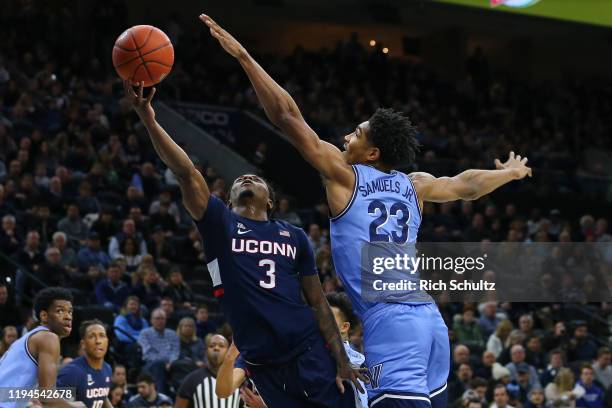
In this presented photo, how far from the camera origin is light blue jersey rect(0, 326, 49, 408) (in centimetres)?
728

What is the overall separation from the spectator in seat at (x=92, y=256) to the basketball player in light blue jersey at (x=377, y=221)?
8.32 m

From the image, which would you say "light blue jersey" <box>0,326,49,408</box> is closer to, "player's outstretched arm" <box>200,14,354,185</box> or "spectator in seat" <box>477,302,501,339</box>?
"player's outstretched arm" <box>200,14,354,185</box>

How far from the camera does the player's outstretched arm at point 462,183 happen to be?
20.2 ft

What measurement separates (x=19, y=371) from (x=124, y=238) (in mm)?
7077

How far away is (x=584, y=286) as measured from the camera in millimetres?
16531

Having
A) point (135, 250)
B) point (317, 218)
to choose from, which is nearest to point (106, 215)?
point (135, 250)

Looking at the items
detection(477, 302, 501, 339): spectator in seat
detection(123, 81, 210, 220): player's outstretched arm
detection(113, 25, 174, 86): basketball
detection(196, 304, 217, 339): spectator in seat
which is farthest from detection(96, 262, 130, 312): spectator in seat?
detection(123, 81, 210, 220): player's outstretched arm

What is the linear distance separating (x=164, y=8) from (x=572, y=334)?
12731mm

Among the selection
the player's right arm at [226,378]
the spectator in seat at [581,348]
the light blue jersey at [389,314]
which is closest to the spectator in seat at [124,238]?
the spectator in seat at [581,348]

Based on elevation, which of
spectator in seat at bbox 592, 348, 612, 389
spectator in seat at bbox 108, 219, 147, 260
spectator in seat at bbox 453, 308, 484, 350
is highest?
spectator in seat at bbox 108, 219, 147, 260

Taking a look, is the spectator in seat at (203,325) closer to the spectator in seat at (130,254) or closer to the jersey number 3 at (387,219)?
the spectator in seat at (130,254)

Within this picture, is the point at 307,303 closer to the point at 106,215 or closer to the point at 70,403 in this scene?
the point at 70,403

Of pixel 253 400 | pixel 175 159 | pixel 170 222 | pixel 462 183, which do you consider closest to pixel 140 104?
pixel 175 159

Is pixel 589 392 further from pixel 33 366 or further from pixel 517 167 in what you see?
pixel 33 366
